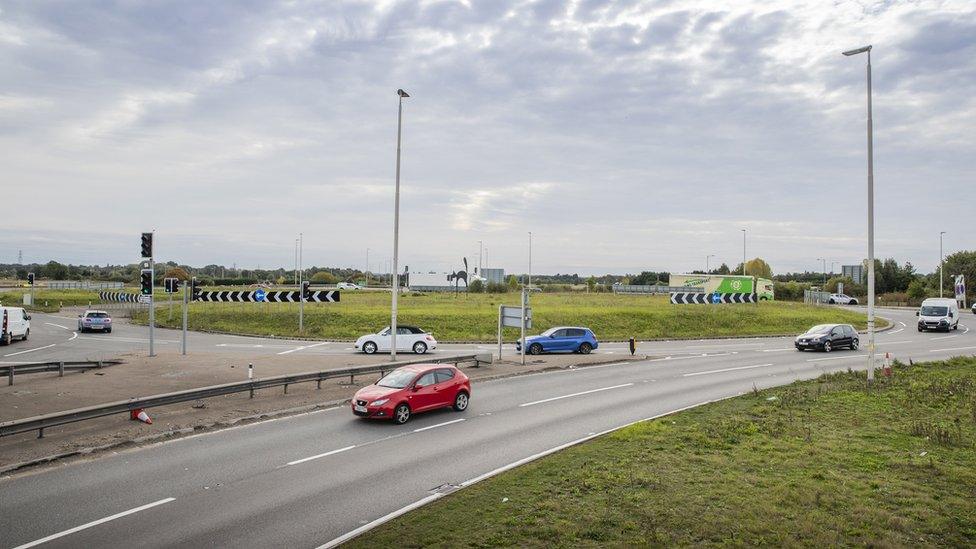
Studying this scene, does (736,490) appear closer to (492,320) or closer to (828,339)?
(828,339)

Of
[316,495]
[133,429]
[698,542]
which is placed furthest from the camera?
[133,429]

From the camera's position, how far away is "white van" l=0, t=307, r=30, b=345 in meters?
36.8

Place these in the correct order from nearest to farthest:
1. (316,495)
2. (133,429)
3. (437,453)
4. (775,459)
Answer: (316,495) → (775,459) → (437,453) → (133,429)

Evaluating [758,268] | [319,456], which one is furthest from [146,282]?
[758,268]

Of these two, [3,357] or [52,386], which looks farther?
[3,357]

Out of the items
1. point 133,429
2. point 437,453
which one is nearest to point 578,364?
point 437,453

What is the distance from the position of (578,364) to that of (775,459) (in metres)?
16.4

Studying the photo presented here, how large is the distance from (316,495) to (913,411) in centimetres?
1597

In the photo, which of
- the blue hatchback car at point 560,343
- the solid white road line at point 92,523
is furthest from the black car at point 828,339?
the solid white road line at point 92,523

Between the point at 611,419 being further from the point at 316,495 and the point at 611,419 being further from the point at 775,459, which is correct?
the point at 316,495

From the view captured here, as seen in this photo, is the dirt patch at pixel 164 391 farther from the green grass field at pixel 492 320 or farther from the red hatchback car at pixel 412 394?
the green grass field at pixel 492 320

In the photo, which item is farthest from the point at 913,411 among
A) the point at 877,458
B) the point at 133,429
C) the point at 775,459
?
the point at 133,429

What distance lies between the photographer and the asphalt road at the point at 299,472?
9.51 metres

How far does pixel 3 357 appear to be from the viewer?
3095cm
